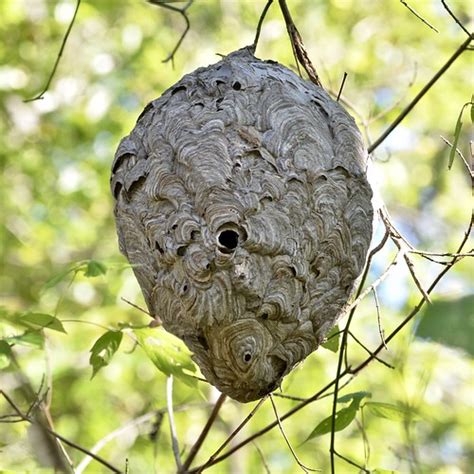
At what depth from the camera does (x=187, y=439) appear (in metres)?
6.05

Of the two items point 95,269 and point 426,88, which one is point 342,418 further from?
point 426,88

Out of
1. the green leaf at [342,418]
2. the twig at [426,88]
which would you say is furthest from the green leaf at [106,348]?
the twig at [426,88]

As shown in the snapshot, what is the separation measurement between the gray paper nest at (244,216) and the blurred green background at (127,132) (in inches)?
121

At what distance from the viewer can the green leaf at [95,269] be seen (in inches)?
83.3

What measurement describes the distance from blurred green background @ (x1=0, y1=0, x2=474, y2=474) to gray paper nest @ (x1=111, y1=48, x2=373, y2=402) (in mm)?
3067

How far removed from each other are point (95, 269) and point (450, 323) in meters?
1.35

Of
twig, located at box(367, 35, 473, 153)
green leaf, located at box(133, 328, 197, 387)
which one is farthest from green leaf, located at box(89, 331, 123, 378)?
twig, located at box(367, 35, 473, 153)

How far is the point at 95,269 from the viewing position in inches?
84.3

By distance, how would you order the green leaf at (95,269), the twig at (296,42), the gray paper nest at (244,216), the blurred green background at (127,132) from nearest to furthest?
the gray paper nest at (244,216) < the green leaf at (95,269) < the twig at (296,42) < the blurred green background at (127,132)

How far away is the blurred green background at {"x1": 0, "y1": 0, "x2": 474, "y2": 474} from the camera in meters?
5.65

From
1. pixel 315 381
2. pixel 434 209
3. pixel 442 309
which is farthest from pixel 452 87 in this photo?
pixel 442 309

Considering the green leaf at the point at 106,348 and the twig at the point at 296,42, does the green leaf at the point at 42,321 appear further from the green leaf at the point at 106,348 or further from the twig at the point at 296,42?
the twig at the point at 296,42

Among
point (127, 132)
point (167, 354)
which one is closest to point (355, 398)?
point (167, 354)

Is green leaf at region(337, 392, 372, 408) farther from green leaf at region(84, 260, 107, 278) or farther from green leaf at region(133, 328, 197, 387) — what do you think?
green leaf at region(84, 260, 107, 278)
